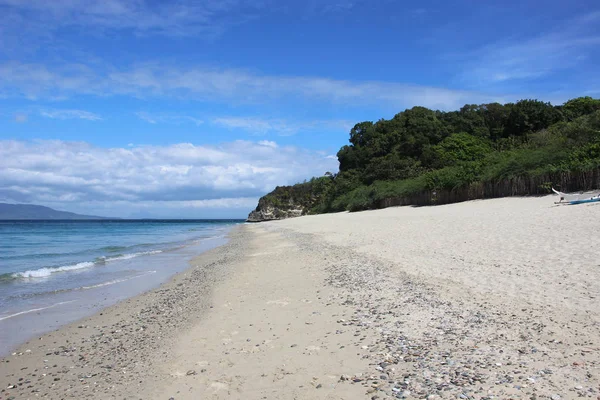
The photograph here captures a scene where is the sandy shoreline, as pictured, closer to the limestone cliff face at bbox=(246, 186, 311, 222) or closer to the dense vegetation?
the dense vegetation

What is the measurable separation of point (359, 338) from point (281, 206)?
103612 millimetres

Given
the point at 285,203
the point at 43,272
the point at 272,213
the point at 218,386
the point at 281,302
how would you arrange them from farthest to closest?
the point at 272,213 → the point at 285,203 → the point at 43,272 → the point at 281,302 → the point at 218,386

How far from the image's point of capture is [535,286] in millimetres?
6918

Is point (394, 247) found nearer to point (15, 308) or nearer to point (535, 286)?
point (535, 286)

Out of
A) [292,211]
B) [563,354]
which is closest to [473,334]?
[563,354]

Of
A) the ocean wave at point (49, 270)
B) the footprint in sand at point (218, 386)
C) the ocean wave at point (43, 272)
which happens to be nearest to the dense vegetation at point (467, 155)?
the footprint in sand at point (218, 386)

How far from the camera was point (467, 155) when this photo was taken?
56.4 m

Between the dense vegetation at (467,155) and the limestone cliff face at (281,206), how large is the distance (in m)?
3.65

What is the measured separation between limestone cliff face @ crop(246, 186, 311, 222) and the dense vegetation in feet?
12.0

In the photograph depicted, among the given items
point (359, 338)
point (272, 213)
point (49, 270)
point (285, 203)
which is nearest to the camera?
point (359, 338)

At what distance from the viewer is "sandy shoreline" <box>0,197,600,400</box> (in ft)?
13.3

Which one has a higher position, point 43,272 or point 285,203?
point 285,203

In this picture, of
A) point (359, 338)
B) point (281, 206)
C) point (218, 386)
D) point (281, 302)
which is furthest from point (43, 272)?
point (281, 206)

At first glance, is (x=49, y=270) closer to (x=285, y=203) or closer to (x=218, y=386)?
(x=218, y=386)
